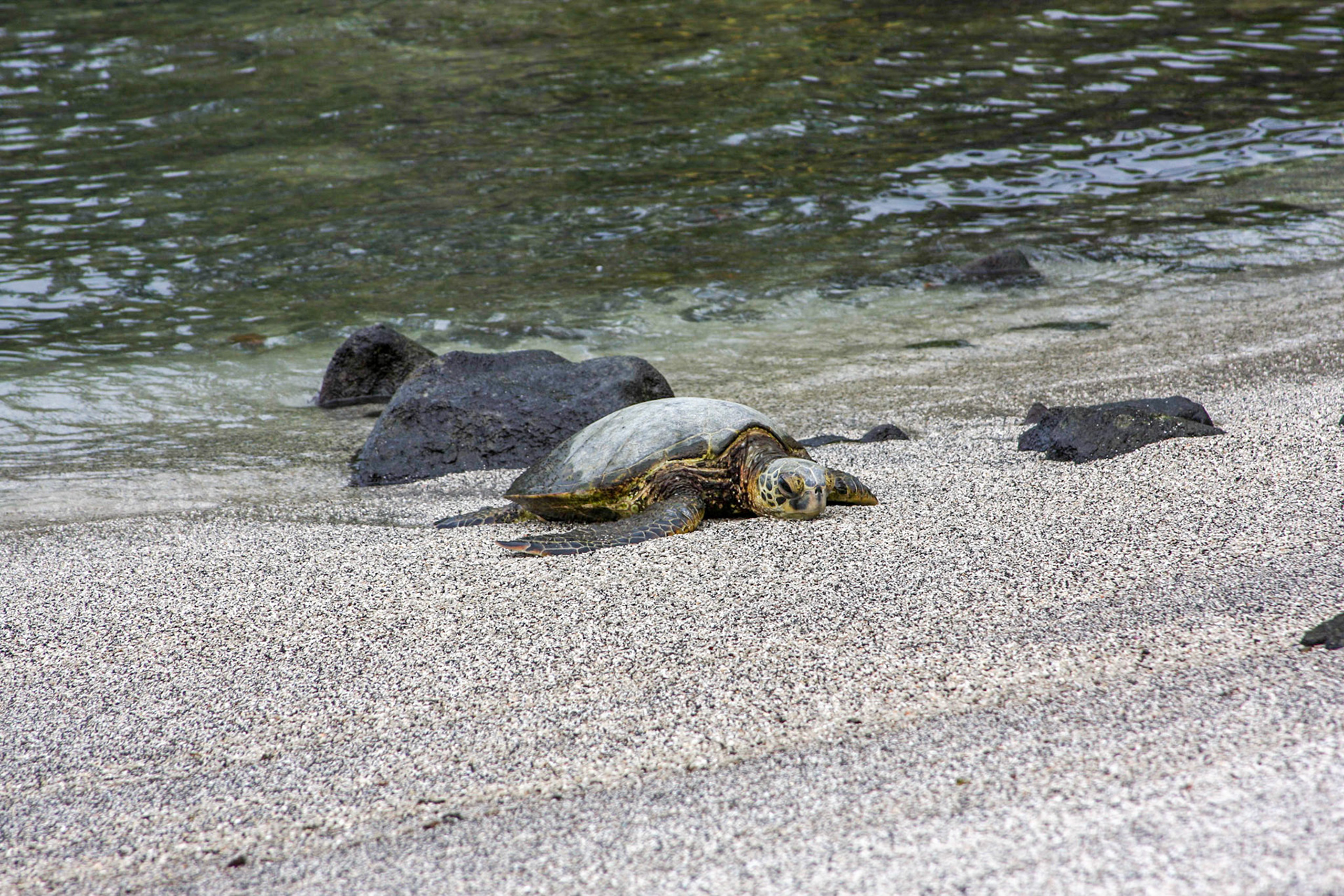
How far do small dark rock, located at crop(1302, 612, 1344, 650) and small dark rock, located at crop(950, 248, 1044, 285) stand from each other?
7.20 meters

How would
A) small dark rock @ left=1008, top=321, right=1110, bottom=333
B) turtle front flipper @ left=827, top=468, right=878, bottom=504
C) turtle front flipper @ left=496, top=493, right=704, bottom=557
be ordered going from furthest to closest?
1. small dark rock @ left=1008, top=321, right=1110, bottom=333
2. turtle front flipper @ left=827, top=468, right=878, bottom=504
3. turtle front flipper @ left=496, top=493, right=704, bottom=557

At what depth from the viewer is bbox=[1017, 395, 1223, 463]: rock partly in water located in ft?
14.0

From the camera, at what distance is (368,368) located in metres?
7.15

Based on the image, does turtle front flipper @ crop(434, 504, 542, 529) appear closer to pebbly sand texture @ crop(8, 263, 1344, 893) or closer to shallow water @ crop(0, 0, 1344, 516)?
pebbly sand texture @ crop(8, 263, 1344, 893)

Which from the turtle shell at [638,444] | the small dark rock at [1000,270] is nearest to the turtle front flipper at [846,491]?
the turtle shell at [638,444]

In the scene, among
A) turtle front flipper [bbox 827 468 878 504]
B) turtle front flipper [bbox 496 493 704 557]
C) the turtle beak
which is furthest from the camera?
turtle front flipper [bbox 827 468 878 504]

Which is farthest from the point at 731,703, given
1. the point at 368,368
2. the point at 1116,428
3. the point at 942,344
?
the point at 942,344

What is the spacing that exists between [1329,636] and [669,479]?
2.34 m

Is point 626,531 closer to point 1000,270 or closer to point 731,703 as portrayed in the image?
point 731,703

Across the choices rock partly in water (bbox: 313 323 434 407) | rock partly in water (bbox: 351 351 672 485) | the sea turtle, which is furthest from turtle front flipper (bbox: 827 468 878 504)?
rock partly in water (bbox: 313 323 434 407)

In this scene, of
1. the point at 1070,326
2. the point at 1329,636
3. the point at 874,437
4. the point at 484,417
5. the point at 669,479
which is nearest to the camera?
the point at 1329,636

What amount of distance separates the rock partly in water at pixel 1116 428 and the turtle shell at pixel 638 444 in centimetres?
110

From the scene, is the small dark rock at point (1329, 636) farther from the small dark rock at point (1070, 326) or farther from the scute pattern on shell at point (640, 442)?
the small dark rock at point (1070, 326)

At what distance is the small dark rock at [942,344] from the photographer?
770cm
